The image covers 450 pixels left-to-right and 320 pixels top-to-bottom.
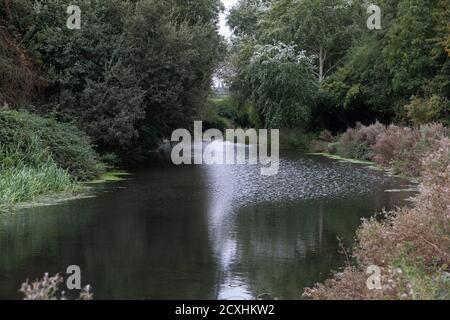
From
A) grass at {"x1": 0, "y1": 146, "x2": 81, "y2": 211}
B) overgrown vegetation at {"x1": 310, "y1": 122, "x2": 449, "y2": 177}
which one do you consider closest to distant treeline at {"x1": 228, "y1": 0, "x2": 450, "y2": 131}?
overgrown vegetation at {"x1": 310, "y1": 122, "x2": 449, "y2": 177}

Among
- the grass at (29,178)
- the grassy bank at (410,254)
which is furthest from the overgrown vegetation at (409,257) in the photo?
the grass at (29,178)

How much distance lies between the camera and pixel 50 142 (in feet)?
61.2

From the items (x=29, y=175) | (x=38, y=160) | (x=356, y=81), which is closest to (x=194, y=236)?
(x=29, y=175)

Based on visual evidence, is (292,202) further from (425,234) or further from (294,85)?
(294,85)

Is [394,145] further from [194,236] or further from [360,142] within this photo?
[194,236]

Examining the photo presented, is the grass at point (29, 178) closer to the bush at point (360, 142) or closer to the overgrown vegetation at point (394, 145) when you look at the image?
the overgrown vegetation at point (394, 145)

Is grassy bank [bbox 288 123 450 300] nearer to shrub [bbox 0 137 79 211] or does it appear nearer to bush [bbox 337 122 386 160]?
shrub [bbox 0 137 79 211]

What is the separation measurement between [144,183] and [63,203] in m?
4.75

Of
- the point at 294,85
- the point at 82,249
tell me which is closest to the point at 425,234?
the point at 82,249

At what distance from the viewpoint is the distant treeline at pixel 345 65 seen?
2741 cm

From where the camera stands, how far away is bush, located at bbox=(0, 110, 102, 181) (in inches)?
675

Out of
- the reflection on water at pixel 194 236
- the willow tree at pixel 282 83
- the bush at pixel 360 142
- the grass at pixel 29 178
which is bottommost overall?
the reflection on water at pixel 194 236

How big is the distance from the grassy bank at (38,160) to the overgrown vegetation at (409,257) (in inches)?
336

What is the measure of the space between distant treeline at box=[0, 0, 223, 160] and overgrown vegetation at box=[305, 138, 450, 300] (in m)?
14.6
